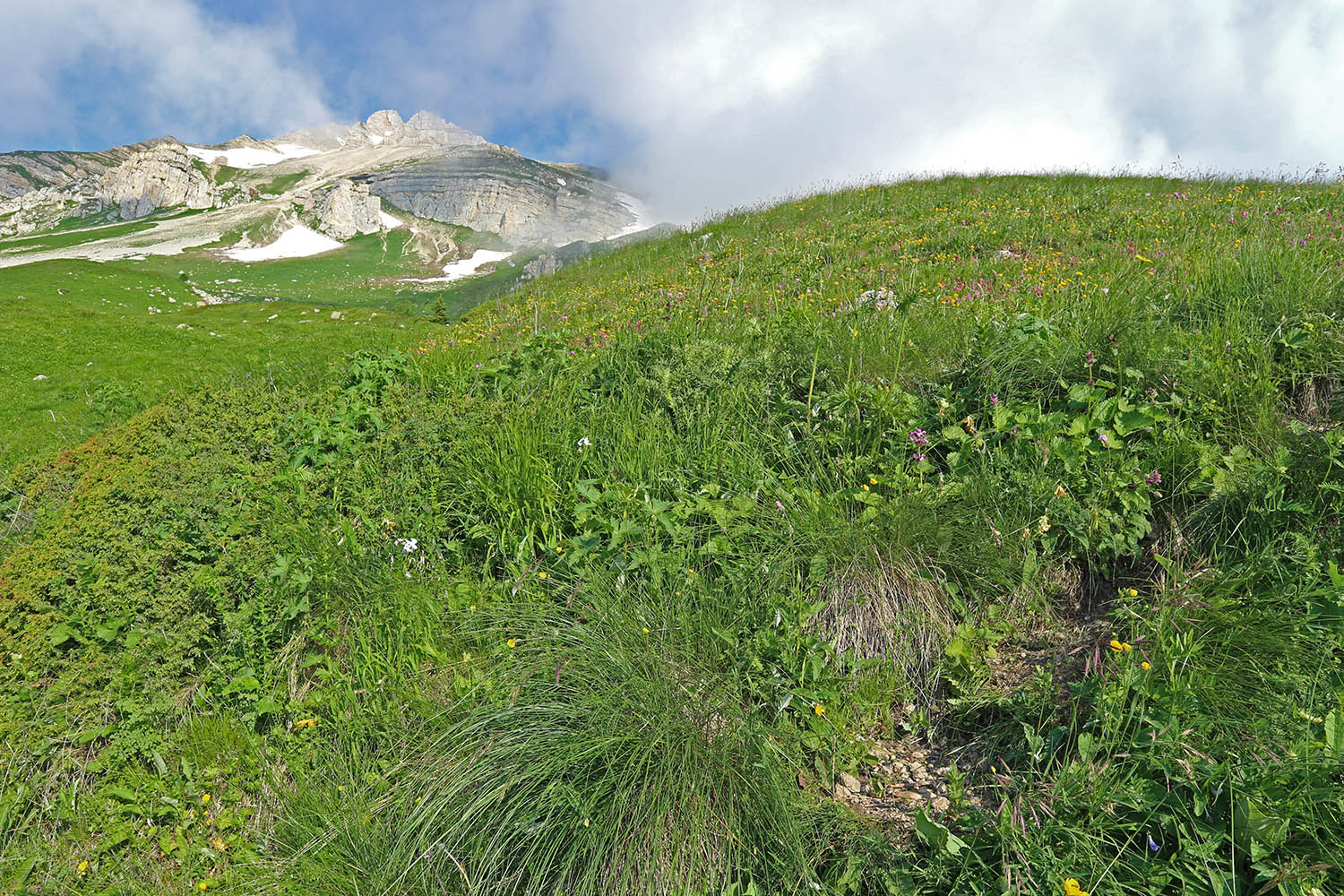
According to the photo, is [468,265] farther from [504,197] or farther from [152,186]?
[152,186]

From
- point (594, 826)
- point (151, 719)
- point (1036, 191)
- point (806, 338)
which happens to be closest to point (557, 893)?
point (594, 826)

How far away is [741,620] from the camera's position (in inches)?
121

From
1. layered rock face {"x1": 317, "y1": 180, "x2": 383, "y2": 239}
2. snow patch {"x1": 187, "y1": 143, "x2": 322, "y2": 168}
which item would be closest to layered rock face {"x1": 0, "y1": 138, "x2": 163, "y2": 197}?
snow patch {"x1": 187, "y1": 143, "x2": 322, "y2": 168}

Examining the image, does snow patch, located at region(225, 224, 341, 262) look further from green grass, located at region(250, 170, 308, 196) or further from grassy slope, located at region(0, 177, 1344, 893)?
grassy slope, located at region(0, 177, 1344, 893)

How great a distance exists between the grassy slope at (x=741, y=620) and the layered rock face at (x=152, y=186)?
187 metres

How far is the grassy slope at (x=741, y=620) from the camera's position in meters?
2.21

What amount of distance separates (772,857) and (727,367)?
3263 millimetres

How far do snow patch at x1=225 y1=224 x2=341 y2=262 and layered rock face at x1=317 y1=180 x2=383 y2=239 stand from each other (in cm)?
316

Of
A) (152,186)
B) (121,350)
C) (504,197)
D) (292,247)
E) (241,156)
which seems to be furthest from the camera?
(241,156)

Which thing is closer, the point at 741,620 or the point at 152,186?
the point at 741,620

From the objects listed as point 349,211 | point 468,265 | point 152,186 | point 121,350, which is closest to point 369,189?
point 349,211

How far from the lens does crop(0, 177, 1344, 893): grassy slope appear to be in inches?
87.0

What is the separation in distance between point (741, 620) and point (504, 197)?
171565 millimetres

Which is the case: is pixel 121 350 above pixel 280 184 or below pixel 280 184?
below
